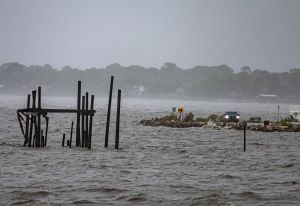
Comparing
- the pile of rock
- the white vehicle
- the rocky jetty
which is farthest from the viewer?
the white vehicle

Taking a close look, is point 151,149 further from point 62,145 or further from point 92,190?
point 92,190

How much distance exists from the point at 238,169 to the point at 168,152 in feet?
35.0

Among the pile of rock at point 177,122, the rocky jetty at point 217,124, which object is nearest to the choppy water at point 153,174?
the rocky jetty at point 217,124

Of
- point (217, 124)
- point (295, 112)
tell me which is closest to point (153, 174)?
point (217, 124)

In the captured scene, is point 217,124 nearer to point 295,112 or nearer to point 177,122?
point 177,122

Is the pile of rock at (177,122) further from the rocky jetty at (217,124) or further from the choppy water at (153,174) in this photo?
the choppy water at (153,174)

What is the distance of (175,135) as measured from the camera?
60.1 m

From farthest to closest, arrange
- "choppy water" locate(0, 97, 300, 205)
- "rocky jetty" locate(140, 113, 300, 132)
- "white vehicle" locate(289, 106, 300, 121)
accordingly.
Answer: "white vehicle" locate(289, 106, 300, 121)
"rocky jetty" locate(140, 113, 300, 132)
"choppy water" locate(0, 97, 300, 205)

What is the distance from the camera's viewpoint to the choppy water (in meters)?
24.6

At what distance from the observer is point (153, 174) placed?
101 ft

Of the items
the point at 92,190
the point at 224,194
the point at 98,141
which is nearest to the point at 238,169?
the point at 224,194

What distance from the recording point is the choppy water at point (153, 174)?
24625mm

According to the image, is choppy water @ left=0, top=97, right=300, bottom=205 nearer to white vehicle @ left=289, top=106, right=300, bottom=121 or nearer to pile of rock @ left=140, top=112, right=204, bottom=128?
pile of rock @ left=140, top=112, right=204, bottom=128

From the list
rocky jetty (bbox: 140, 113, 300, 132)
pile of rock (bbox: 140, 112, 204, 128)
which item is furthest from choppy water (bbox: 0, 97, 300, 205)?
pile of rock (bbox: 140, 112, 204, 128)
